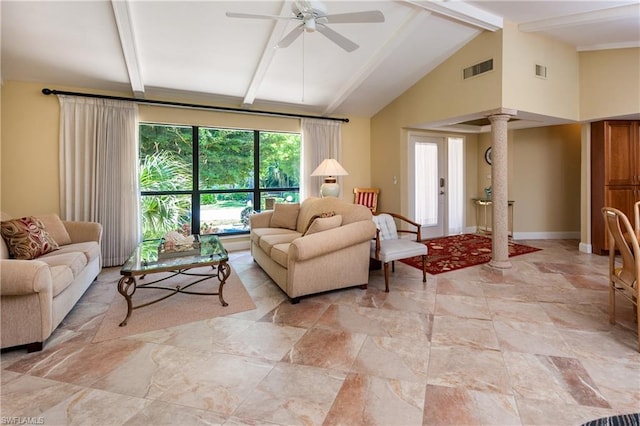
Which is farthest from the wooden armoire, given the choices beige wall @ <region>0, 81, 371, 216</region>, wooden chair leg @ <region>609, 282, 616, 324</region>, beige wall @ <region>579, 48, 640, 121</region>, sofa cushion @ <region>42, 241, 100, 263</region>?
beige wall @ <region>0, 81, 371, 216</region>

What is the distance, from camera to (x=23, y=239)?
3.04m

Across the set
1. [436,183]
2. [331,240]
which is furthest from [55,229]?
[436,183]

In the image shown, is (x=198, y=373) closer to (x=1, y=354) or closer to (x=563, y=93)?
(x=1, y=354)

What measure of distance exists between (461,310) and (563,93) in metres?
3.75

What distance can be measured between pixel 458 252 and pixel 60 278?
16.5 feet

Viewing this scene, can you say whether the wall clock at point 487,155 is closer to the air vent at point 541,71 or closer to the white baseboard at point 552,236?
the white baseboard at point 552,236

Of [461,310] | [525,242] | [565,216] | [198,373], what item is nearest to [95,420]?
[198,373]

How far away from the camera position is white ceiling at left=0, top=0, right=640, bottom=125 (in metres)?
3.26

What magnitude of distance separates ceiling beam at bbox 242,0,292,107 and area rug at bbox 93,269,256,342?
2.57m

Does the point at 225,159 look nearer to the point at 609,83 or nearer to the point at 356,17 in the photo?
the point at 356,17

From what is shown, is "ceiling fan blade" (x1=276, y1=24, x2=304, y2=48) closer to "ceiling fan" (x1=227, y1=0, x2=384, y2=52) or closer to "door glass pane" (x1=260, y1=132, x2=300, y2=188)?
"ceiling fan" (x1=227, y1=0, x2=384, y2=52)

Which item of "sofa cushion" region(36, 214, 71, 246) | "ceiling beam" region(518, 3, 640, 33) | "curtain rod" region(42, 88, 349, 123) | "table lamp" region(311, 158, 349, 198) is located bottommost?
"sofa cushion" region(36, 214, 71, 246)

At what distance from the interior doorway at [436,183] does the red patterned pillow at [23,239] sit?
211 inches

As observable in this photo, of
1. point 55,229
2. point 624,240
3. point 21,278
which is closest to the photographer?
point 21,278
